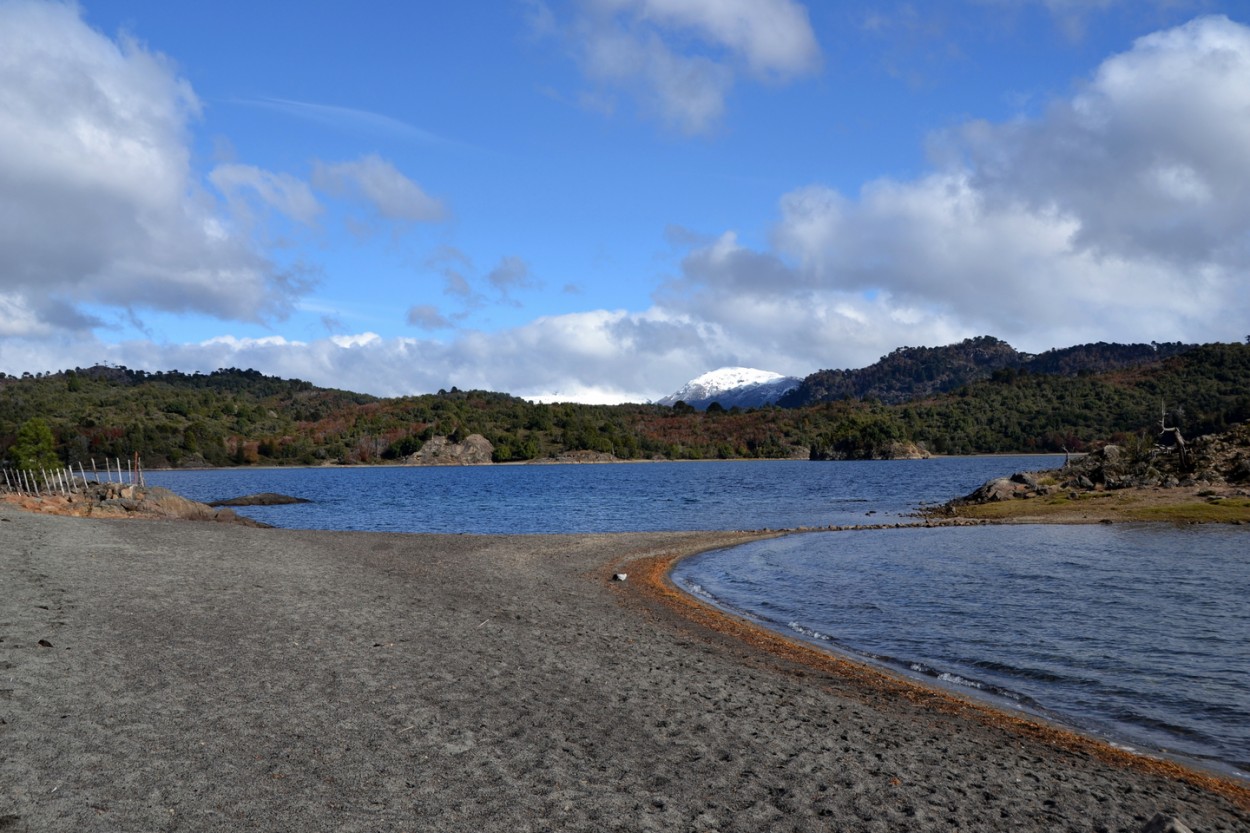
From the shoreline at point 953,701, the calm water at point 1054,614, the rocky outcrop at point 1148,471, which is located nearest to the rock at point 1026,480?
the rocky outcrop at point 1148,471

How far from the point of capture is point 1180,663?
17.5 m

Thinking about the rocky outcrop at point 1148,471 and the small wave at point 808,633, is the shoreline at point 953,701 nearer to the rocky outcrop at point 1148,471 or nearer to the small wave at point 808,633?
the small wave at point 808,633

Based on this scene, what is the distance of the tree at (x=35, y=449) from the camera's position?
7556 centimetres

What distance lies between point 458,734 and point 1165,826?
7690 mm

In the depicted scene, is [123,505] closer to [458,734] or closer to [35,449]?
[35,449]

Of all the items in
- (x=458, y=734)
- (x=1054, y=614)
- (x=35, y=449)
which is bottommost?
(x=1054, y=614)

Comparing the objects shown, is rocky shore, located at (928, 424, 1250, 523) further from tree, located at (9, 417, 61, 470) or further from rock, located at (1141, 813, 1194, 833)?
tree, located at (9, 417, 61, 470)

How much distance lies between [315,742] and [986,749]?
8944 millimetres

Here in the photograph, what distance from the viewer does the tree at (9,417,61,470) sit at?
75562 mm

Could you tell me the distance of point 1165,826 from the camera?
7457mm

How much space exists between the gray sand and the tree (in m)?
67.5

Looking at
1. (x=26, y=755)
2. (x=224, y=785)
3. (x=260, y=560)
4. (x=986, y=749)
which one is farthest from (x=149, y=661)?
(x=260, y=560)

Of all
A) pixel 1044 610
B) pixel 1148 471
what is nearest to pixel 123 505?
pixel 1044 610

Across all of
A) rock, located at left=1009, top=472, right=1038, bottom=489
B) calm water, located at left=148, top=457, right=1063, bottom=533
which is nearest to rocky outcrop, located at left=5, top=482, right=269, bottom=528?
calm water, located at left=148, top=457, right=1063, bottom=533
